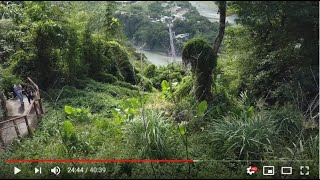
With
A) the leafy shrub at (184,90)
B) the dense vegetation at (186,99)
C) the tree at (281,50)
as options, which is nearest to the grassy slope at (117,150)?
the dense vegetation at (186,99)

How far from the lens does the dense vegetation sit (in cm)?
670

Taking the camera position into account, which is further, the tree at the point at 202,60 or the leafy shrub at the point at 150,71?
the leafy shrub at the point at 150,71

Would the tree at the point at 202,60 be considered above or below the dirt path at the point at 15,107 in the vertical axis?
above

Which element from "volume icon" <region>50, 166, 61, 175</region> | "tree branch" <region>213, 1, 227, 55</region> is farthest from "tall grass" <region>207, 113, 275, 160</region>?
"volume icon" <region>50, 166, 61, 175</region>

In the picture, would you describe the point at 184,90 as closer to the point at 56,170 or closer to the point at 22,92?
the point at 22,92

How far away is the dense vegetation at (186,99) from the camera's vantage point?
670cm

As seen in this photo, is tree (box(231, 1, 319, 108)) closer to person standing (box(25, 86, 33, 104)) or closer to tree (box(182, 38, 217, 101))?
tree (box(182, 38, 217, 101))

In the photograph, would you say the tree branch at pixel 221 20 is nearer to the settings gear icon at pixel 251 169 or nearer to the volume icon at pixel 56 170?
the settings gear icon at pixel 251 169

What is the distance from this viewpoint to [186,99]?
405 inches

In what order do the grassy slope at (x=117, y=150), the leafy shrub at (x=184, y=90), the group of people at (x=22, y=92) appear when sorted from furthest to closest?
the group of people at (x=22, y=92), the leafy shrub at (x=184, y=90), the grassy slope at (x=117, y=150)

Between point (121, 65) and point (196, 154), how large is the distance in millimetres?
12297

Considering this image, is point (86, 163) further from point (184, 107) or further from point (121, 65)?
point (121, 65)

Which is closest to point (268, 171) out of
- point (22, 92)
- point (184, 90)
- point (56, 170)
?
point (56, 170)

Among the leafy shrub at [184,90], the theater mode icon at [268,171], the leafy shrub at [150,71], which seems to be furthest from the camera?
the leafy shrub at [150,71]
